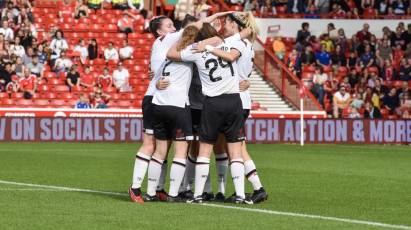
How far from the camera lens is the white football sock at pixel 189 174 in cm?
1499

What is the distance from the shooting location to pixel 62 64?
37812 mm

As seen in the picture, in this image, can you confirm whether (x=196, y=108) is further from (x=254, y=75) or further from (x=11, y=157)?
(x=254, y=75)

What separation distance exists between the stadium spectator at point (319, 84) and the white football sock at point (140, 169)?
2547 cm

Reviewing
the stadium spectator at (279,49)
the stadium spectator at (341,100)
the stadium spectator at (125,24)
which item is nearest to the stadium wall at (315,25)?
the stadium spectator at (279,49)

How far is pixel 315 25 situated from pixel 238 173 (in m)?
30.4

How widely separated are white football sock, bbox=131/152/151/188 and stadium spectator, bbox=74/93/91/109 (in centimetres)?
2168

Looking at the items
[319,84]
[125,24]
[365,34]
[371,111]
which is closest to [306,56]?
[319,84]

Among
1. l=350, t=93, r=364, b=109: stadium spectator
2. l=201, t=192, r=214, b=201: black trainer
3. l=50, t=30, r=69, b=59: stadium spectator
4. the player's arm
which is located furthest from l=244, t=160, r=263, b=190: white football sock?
A: l=350, t=93, r=364, b=109: stadium spectator

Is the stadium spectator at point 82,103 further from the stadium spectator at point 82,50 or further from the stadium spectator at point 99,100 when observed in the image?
the stadium spectator at point 82,50

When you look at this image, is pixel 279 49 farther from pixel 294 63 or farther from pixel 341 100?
pixel 341 100

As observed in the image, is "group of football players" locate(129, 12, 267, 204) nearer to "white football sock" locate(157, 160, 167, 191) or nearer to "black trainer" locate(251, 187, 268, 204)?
"black trainer" locate(251, 187, 268, 204)

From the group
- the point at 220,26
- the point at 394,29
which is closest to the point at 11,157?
the point at 220,26

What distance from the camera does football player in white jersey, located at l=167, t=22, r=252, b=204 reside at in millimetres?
13852

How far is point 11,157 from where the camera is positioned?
24.9 metres
